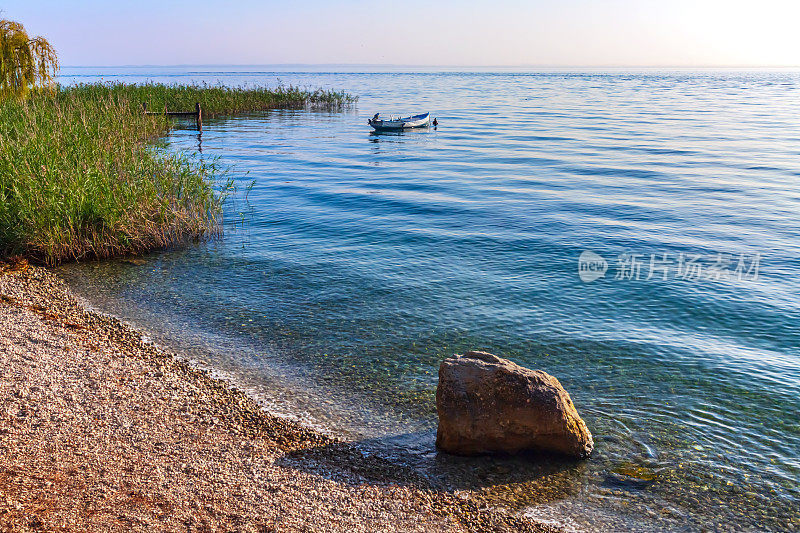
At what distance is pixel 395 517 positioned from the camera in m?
5.79

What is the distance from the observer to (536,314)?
40.7 feet

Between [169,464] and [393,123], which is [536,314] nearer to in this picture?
[169,464]

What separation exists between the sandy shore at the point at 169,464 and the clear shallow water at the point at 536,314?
73 cm

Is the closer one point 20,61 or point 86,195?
point 86,195

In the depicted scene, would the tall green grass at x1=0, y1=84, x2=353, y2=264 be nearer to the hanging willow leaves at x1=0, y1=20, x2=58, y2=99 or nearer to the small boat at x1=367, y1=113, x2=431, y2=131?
the hanging willow leaves at x1=0, y1=20, x2=58, y2=99

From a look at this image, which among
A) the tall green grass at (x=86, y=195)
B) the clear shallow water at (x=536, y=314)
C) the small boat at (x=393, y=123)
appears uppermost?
the small boat at (x=393, y=123)

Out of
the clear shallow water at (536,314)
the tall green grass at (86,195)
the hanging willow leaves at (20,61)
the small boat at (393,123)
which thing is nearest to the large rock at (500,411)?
the clear shallow water at (536,314)

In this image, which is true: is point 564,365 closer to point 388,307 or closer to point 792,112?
point 388,307

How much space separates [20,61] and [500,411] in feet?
82.5

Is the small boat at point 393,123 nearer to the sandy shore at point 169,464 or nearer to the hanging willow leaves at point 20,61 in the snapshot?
the hanging willow leaves at point 20,61

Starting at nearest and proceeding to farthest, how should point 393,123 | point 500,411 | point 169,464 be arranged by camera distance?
point 169,464
point 500,411
point 393,123

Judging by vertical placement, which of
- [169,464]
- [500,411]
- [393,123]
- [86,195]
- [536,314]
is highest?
[393,123]

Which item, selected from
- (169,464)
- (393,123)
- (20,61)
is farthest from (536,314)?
(393,123)

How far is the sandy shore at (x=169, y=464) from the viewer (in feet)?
17.3
